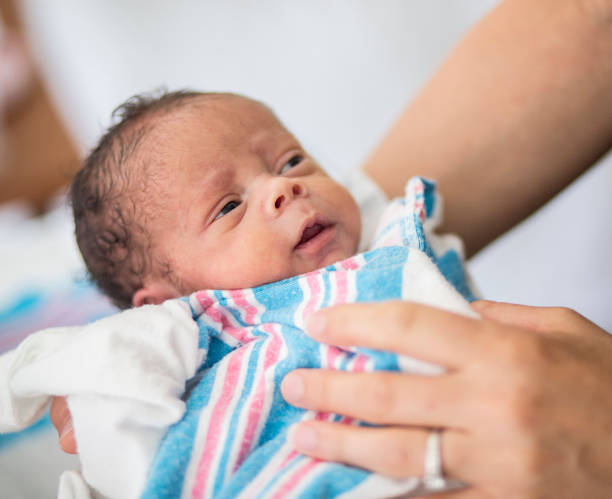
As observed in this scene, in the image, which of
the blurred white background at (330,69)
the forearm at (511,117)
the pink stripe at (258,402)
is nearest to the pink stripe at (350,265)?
the pink stripe at (258,402)

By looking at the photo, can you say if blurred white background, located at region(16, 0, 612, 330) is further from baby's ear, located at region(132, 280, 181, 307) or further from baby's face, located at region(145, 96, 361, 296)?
baby's ear, located at region(132, 280, 181, 307)

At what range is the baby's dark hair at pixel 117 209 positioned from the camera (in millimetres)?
781

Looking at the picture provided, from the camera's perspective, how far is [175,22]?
213 centimetres

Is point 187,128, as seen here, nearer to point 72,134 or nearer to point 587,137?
point 587,137

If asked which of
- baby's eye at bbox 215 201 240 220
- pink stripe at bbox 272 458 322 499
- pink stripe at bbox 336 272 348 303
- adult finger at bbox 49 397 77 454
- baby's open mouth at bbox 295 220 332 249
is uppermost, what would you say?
baby's eye at bbox 215 201 240 220

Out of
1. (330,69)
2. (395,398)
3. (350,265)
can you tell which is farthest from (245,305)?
(330,69)

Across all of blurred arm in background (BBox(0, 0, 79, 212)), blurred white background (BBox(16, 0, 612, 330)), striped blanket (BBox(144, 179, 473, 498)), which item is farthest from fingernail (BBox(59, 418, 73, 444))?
blurred arm in background (BBox(0, 0, 79, 212))

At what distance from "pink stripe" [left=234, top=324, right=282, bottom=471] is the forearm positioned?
49cm

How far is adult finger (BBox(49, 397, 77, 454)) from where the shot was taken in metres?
0.63

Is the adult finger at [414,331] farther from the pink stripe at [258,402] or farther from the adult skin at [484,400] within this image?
the pink stripe at [258,402]

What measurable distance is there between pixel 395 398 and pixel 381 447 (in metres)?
0.05

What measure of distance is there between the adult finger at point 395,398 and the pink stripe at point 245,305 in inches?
7.0

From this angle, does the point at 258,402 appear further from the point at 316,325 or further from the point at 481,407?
the point at 481,407

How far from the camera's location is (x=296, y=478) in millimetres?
511
